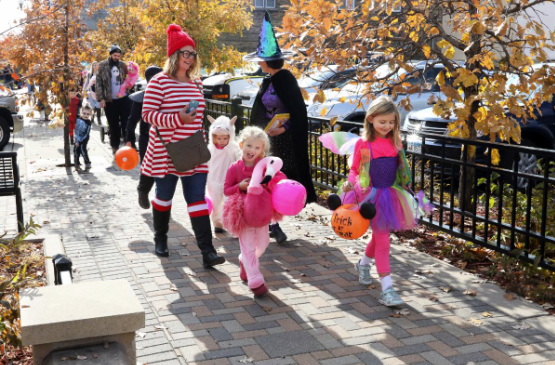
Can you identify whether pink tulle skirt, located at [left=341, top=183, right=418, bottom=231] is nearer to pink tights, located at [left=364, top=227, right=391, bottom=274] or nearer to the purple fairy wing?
pink tights, located at [left=364, top=227, right=391, bottom=274]

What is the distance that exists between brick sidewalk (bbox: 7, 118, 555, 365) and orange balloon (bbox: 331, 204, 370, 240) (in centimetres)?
58

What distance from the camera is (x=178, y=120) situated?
611 centimetres

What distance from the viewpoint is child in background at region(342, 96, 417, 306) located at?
17.2 feet

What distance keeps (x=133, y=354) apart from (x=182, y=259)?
118 inches

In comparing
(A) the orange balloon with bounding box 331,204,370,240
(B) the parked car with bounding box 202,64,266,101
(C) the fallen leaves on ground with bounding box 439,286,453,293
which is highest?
(B) the parked car with bounding box 202,64,266,101

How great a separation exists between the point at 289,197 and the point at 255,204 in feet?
0.92

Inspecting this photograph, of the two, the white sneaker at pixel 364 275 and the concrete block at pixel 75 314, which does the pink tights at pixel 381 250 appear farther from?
the concrete block at pixel 75 314

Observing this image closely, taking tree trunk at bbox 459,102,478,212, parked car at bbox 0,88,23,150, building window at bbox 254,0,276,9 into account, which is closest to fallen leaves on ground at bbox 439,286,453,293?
tree trunk at bbox 459,102,478,212

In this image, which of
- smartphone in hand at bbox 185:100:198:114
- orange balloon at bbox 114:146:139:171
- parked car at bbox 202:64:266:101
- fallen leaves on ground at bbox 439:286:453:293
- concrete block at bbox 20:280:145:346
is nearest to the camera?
concrete block at bbox 20:280:145:346

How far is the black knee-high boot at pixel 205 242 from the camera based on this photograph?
6109 millimetres

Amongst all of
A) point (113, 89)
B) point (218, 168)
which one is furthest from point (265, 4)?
point (218, 168)

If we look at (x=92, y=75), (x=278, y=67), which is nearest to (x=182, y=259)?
(x=278, y=67)

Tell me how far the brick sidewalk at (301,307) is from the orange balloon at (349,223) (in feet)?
1.91

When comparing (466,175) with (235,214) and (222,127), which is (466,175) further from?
(235,214)
